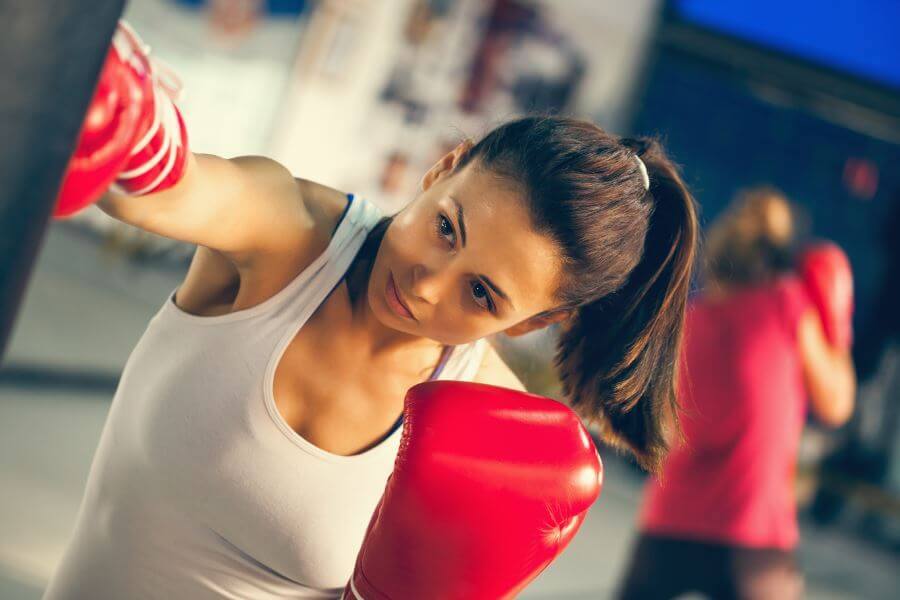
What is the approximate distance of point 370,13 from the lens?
4.44 m

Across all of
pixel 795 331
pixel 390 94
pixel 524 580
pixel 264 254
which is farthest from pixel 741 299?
pixel 390 94

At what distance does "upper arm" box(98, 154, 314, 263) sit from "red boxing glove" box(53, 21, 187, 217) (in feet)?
0.10

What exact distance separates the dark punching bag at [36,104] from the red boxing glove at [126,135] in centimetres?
3

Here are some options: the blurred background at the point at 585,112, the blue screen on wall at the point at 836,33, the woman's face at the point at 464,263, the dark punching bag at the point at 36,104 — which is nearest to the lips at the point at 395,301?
the woman's face at the point at 464,263

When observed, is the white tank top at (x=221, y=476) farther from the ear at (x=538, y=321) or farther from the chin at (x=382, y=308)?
the ear at (x=538, y=321)

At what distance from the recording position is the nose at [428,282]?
28.8 inches

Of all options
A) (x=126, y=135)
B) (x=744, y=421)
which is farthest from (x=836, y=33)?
(x=126, y=135)

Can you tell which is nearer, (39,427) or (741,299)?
(741,299)

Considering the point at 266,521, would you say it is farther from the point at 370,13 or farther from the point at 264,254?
the point at 370,13

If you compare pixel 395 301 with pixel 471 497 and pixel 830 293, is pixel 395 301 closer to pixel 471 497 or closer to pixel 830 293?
pixel 471 497

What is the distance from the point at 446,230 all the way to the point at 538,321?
0.18m

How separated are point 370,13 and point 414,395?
3978 mm

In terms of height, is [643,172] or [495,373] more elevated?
[643,172]

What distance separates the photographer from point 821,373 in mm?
1868
